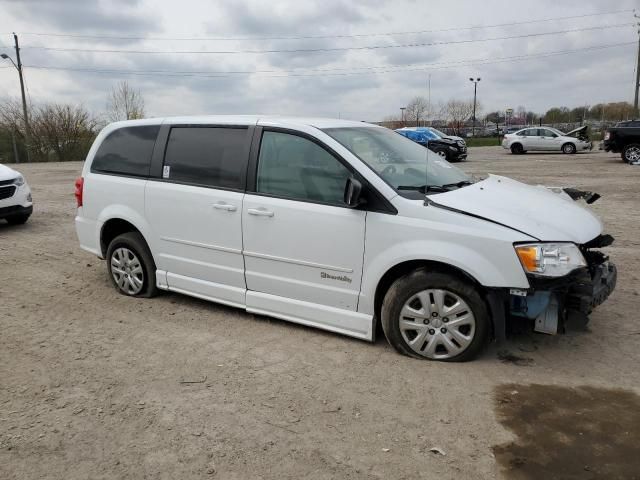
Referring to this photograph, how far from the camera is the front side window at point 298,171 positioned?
425 cm

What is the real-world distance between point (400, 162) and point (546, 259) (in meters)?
1.46

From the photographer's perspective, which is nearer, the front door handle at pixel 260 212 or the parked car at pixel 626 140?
the front door handle at pixel 260 212

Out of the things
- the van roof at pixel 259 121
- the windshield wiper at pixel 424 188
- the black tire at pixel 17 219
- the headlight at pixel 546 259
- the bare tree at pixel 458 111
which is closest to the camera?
the headlight at pixel 546 259

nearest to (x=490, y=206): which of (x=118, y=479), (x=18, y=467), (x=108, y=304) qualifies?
(x=118, y=479)

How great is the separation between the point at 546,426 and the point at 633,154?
821 inches

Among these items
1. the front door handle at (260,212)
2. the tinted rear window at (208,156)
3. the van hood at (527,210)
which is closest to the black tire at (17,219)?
the tinted rear window at (208,156)

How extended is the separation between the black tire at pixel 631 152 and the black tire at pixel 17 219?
20328mm

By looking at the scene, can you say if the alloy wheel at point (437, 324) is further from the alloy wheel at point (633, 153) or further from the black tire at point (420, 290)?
the alloy wheel at point (633, 153)

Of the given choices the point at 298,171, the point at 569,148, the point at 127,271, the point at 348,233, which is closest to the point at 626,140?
the point at 569,148

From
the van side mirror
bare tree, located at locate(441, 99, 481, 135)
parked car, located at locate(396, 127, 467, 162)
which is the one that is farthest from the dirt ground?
bare tree, located at locate(441, 99, 481, 135)

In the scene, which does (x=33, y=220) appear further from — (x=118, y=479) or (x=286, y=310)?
(x=118, y=479)

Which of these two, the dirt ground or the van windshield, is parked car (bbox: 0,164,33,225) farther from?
the van windshield

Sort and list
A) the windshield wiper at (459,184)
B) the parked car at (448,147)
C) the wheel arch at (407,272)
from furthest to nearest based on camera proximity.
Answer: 1. the parked car at (448,147)
2. the windshield wiper at (459,184)
3. the wheel arch at (407,272)

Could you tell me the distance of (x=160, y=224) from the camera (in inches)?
205
